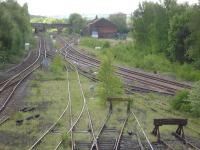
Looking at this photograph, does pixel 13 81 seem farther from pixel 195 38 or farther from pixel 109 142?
pixel 195 38

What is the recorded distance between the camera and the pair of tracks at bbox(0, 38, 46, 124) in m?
22.9

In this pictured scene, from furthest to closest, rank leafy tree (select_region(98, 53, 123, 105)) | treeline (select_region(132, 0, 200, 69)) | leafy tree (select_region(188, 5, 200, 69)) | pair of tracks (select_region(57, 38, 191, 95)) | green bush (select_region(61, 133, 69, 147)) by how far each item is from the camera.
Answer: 1. treeline (select_region(132, 0, 200, 69))
2. leafy tree (select_region(188, 5, 200, 69))
3. pair of tracks (select_region(57, 38, 191, 95))
4. leafy tree (select_region(98, 53, 123, 105))
5. green bush (select_region(61, 133, 69, 147))

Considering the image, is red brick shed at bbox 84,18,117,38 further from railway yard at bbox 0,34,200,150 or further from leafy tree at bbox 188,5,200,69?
railway yard at bbox 0,34,200,150

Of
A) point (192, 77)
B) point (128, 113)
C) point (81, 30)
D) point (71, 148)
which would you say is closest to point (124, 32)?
point (81, 30)

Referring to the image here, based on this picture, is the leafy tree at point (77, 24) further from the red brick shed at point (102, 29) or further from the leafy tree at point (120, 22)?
the red brick shed at point (102, 29)

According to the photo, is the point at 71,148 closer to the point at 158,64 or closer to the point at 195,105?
the point at 195,105

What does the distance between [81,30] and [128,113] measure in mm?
99821

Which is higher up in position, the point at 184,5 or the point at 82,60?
the point at 184,5

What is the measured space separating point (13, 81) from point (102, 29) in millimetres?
77286

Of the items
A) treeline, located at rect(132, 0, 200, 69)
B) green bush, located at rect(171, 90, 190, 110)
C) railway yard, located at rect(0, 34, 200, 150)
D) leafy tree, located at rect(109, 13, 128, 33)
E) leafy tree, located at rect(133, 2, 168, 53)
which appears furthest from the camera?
leafy tree, located at rect(109, 13, 128, 33)

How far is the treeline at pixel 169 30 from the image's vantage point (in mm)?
40656

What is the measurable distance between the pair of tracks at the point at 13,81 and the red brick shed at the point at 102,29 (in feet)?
193

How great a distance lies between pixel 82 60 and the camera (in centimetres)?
4966

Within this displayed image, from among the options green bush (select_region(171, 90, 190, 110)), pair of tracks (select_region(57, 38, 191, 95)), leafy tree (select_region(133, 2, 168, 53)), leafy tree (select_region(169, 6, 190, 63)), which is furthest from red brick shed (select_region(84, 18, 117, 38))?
green bush (select_region(171, 90, 190, 110))
